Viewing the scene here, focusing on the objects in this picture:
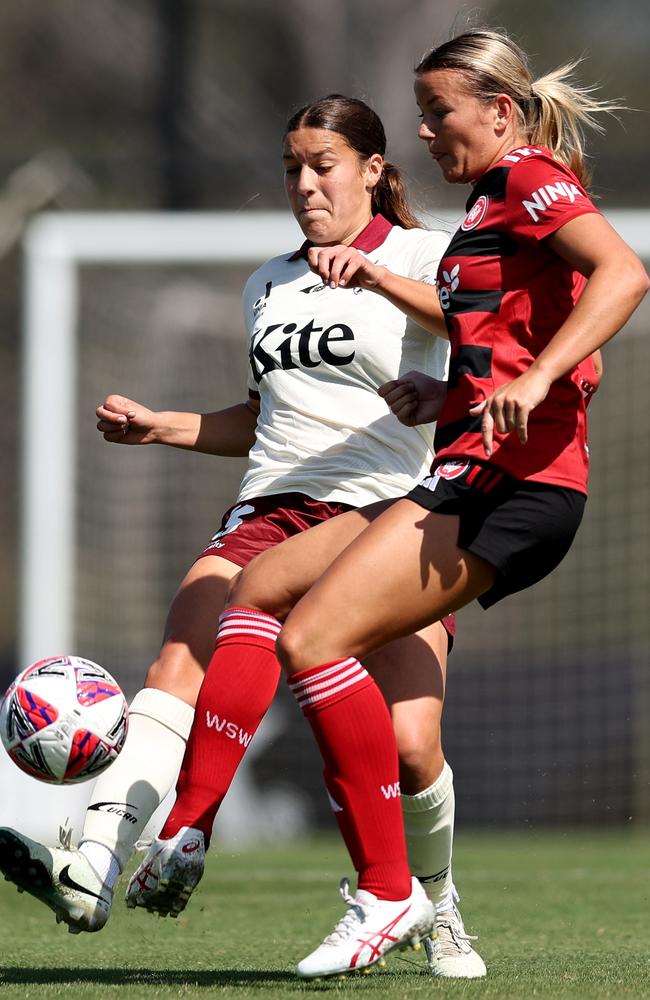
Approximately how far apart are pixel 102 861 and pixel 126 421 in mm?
1239

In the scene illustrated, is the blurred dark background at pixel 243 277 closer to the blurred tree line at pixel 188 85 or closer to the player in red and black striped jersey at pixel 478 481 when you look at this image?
the blurred tree line at pixel 188 85

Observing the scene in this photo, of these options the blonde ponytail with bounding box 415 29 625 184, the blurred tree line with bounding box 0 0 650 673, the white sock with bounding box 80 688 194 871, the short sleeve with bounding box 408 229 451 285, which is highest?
the blurred tree line with bounding box 0 0 650 673

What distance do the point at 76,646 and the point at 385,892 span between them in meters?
6.51

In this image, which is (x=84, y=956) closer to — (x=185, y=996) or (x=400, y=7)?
(x=185, y=996)

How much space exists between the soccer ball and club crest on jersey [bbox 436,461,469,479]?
96 centimetres

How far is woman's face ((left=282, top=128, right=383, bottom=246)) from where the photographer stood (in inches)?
168

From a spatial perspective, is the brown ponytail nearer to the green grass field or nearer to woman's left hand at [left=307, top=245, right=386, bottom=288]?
woman's left hand at [left=307, top=245, right=386, bottom=288]

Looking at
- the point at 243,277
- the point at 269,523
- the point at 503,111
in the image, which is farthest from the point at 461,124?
the point at 243,277

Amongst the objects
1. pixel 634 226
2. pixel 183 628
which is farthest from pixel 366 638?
pixel 634 226

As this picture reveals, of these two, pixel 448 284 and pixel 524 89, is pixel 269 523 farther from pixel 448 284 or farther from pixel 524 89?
pixel 524 89

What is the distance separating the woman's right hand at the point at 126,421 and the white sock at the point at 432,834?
4.02 ft

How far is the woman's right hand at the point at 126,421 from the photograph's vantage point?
441cm

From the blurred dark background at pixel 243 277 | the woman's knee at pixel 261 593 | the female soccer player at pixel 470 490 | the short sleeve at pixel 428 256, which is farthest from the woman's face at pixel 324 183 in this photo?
the blurred dark background at pixel 243 277

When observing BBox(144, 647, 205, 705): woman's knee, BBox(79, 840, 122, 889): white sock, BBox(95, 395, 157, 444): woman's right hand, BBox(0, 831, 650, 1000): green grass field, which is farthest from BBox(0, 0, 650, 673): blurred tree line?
BBox(79, 840, 122, 889): white sock
